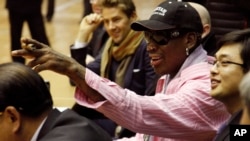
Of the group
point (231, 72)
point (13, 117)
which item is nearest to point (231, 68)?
point (231, 72)

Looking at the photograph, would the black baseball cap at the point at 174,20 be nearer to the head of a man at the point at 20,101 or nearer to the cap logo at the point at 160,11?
the cap logo at the point at 160,11

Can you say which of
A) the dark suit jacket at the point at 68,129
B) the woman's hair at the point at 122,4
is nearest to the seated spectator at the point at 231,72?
the dark suit jacket at the point at 68,129

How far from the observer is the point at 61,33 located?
327 inches

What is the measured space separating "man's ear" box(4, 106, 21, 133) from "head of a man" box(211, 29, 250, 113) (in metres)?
0.64

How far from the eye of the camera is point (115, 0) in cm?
358

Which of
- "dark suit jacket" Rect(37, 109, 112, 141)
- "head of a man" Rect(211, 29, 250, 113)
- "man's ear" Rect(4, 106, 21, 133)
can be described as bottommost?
"dark suit jacket" Rect(37, 109, 112, 141)

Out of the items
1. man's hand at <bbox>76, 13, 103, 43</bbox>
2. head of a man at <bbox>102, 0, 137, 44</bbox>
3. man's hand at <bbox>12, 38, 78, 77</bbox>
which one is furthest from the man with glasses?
man's hand at <bbox>12, 38, 78, 77</bbox>

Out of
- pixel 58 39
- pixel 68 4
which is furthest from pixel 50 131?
pixel 68 4

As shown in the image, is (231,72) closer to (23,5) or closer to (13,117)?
(13,117)

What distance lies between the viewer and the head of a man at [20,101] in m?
1.97

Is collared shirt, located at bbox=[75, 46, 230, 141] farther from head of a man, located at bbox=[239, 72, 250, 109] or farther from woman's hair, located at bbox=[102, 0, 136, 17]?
woman's hair, located at bbox=[102, 0, 136, 17]

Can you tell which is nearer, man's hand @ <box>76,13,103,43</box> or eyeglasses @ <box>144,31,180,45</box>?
eyeglasses @ <box>144,31,180,45</box>

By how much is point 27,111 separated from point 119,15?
1.69 m

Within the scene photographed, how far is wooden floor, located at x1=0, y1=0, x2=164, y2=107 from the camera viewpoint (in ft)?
15.7
